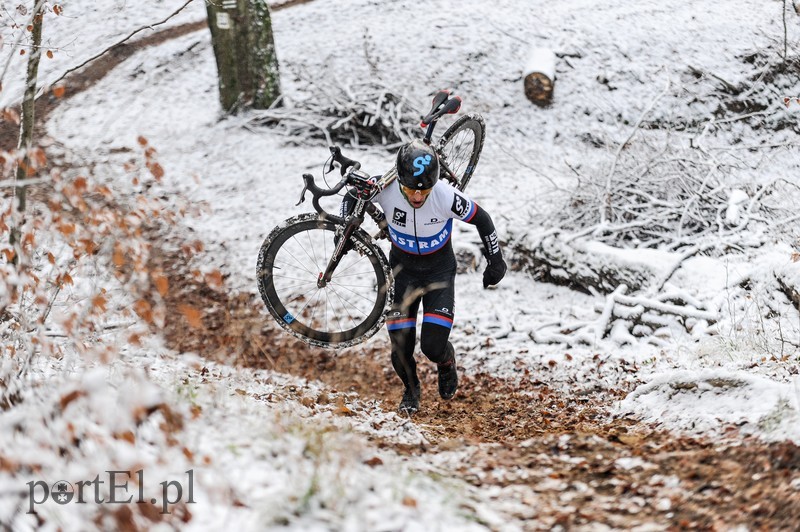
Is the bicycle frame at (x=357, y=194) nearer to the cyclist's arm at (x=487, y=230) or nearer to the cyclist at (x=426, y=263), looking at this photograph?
the cyclist at (x=426, y=263)

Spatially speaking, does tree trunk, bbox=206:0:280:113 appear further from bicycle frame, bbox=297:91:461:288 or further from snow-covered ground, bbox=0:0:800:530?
bicycle frame, bbox=297:91:461:288

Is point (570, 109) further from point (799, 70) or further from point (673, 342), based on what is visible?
point (673, 342)

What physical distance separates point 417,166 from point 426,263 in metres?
0.96

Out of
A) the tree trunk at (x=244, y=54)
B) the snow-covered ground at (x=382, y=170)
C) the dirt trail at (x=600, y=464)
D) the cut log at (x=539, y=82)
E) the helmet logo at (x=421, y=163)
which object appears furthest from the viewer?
the cut log at (x=539, y=82)

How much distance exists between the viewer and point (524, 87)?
11766 mm

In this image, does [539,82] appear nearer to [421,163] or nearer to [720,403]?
[421,163]

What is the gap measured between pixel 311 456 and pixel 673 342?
4591 millimetres

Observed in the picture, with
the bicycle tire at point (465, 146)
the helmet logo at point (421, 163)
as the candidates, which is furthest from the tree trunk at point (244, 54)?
the helmet logo at point (421, 163)

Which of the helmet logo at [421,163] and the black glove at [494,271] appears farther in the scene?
the black glove at [494,271]

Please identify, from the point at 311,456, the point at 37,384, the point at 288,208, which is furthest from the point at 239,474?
the point at 288,208

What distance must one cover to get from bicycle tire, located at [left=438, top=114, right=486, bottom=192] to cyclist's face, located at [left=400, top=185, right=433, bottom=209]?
1.71 metres

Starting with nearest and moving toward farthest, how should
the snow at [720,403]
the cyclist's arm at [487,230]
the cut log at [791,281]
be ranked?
1. the snow at [720,403]
2. the cyclist's arm at [487,230]
3. the cut log at [791,281]

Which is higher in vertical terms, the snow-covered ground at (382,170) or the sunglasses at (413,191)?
the sunglasses at (413,191)

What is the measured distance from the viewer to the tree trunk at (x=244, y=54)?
10133 mm
